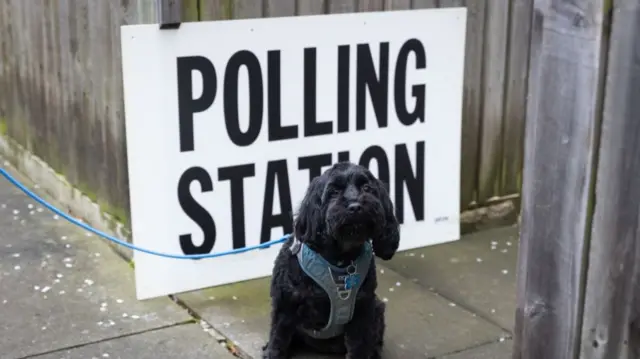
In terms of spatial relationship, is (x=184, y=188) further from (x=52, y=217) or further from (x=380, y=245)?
(x=52, y=217)

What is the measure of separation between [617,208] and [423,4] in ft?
10.1

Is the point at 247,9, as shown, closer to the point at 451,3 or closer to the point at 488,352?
the point at 451,3

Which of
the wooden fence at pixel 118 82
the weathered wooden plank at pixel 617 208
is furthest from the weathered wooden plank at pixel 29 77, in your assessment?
the weathered wooden plank at pixel 617 208

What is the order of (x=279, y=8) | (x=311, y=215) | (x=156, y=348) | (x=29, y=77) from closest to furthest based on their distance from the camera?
(x=311, y=215)
(x=156, y=348)
(x=279, y=8)
(x=29, y=77)

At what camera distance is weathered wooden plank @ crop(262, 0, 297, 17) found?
4.74 metres

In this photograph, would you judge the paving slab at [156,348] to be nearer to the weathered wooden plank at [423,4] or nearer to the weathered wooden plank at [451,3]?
the weathered wooden plank at [423,4]

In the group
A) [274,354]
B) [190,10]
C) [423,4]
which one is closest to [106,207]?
[190,10]

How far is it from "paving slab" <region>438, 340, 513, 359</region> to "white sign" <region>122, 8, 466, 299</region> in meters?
1.26

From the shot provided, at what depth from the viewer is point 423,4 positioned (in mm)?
5258

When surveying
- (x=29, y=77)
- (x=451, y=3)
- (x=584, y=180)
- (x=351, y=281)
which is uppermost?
(x=451, y=3)

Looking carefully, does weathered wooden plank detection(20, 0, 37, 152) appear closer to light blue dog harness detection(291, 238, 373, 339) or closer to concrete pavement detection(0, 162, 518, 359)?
concrete pavement detection(0, 162, 518, 359)

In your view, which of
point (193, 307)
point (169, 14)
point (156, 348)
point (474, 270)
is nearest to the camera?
point (156, 348)

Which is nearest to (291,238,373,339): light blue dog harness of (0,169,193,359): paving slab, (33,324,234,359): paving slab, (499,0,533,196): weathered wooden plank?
(33,324,234,359): paving slab

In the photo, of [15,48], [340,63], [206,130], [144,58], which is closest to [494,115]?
[340,63]
